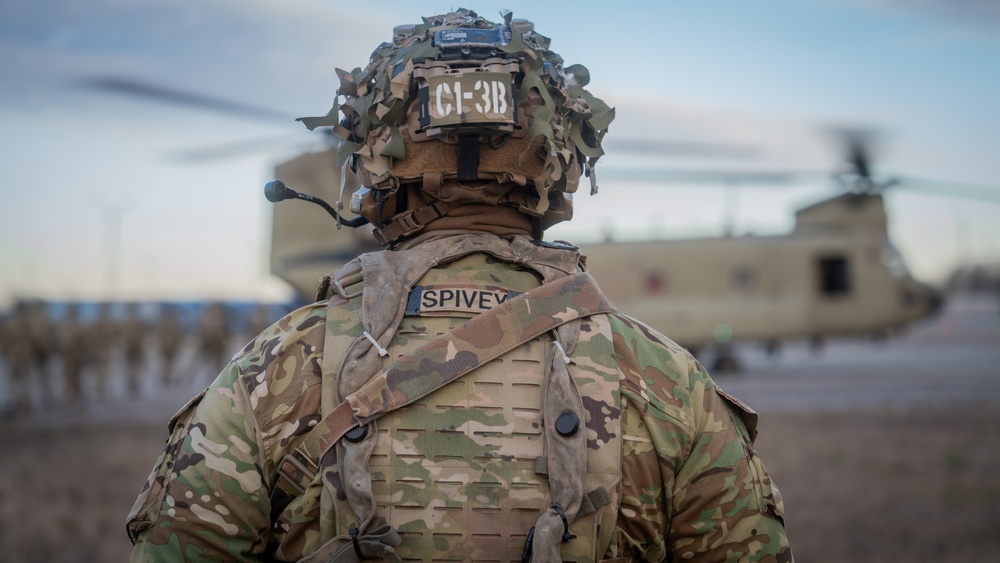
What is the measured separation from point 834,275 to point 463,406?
54.2 ft

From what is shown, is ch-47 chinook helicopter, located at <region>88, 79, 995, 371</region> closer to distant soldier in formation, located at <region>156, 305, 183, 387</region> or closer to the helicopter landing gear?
the helicopter landing gear

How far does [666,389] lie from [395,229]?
0.75 meters

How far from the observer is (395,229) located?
2.08 meters

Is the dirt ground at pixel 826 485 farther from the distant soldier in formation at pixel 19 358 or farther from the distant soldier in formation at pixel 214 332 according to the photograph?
the distant soldier in formation at pixel 214 332

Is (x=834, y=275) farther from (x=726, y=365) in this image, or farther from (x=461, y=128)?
(x=461, y=128)

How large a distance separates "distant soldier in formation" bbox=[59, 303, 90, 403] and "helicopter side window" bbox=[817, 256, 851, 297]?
14.1m

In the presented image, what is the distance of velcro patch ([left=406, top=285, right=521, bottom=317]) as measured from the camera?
1.82 metres

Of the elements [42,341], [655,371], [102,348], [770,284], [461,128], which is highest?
[461,128]

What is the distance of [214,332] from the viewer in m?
18.0

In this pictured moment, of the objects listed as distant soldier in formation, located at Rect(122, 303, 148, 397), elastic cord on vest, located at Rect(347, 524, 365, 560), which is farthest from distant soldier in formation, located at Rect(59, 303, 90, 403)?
elastic cord on vest, located at Rect(347, 524, 365, 560)

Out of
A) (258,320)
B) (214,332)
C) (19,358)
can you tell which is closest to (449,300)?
(19,358)

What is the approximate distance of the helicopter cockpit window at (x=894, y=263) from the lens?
54.9ft

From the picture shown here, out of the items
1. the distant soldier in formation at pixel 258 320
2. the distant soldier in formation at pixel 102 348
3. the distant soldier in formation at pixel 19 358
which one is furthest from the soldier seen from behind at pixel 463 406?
the distant soldier in formation at pixel 102 348

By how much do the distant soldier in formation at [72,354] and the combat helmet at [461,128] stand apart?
15.4 m
